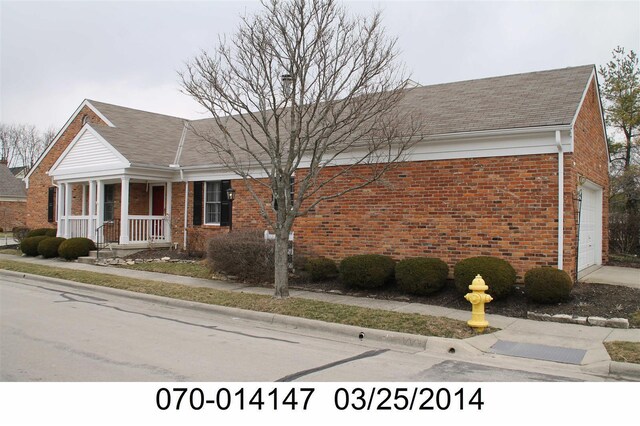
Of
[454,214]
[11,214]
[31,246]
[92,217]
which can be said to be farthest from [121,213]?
[11,214]

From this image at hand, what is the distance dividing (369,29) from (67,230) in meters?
15.5

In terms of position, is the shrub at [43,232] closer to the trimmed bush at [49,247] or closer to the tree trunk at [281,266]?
the trimmed bush at [49,247]

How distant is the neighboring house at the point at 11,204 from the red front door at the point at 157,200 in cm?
3019

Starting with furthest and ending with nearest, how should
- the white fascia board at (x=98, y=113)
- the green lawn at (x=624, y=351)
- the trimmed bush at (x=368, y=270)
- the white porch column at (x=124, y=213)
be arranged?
the white fascia board at (x=98, y=113) → the white porch column at (x=124, y=213) → the trimmed bush at (x=368, y=270) → the green lawn at (x=624, y=351)

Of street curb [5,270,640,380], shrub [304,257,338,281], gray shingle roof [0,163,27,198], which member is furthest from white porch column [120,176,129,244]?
gray shingle roof [0,163,27,198]

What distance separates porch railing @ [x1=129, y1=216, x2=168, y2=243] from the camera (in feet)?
62.2

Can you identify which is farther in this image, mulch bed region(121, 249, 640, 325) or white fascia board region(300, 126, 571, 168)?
white fascia board region(300, 126, 571, 168)

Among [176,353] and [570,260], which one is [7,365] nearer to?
[176,353]

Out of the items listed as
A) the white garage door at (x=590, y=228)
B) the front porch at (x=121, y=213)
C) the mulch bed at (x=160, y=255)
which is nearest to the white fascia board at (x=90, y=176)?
the front porch at (x=121, y=213)

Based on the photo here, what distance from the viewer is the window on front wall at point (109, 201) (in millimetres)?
21462

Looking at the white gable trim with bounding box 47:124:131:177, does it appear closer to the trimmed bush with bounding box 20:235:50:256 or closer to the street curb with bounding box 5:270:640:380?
the trimmed bush with bounding box 20:235:50:256

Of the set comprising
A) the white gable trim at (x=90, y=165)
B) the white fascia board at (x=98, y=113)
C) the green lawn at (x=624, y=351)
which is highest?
the white fascia board at (x=98, y=113)

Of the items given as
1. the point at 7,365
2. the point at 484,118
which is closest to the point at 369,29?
the point at 484,118

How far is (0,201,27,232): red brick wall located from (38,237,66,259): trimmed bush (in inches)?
1161
